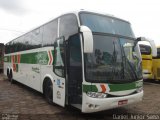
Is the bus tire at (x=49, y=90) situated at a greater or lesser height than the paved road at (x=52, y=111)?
greater

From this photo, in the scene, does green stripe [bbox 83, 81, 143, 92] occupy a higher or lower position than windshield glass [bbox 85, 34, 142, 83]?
lower

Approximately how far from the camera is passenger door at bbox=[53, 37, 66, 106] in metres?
6.97

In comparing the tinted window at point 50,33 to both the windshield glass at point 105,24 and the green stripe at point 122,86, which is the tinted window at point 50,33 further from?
the green stripe at point 122,86

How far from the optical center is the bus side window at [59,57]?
279 inches

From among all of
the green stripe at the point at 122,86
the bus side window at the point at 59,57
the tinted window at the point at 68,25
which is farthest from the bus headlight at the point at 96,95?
the tinted window at the point at 68,25

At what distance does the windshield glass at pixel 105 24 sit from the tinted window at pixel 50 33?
1620 millimetres

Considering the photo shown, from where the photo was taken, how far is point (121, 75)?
6.38m

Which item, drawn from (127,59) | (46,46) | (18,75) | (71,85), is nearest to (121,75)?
(127,59)

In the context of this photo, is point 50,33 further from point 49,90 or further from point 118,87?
point 118,87

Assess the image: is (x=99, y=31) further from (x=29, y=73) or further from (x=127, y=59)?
(x=29, y=73)

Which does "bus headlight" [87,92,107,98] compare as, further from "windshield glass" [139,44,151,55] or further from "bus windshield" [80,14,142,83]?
"windshield glass" [139,44,151,55]

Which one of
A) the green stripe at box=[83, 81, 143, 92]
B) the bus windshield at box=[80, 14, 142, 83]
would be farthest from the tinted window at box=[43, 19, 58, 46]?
the green stripe at box=[83, 81, 143, 92]

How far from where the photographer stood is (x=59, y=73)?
284 inches

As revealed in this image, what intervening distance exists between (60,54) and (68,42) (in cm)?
59
